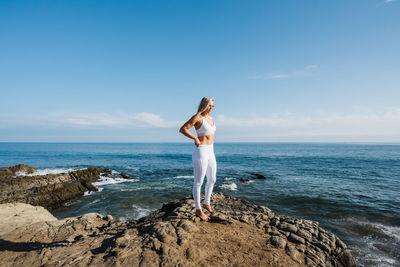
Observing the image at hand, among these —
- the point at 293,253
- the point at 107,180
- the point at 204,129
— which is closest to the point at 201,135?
the point at 204,129

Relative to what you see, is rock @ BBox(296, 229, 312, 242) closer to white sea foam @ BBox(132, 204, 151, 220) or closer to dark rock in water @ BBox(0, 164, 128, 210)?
white sea foam @ BBox(132, 204, 151, 220)

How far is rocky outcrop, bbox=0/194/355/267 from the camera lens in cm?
358

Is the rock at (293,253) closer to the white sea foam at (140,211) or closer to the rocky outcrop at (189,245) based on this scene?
the rocky outcrop at (189,245)

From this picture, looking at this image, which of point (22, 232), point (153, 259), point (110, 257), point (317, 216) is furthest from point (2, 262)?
point (317, 216)

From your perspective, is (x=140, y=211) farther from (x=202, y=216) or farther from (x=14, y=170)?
(x=14, y=170)

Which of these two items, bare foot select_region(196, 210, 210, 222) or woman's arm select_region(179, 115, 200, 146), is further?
bare foot select_region(196, 210, 210, 222)

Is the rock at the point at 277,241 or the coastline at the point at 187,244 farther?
the rock at the point at 277,241

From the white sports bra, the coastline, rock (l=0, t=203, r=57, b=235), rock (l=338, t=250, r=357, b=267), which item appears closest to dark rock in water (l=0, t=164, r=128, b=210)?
rock (l=0, t=203, r=57, b=235)

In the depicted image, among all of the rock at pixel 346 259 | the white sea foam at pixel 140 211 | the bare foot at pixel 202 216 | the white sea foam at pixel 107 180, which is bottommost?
the white sea foam at pixel 107 180

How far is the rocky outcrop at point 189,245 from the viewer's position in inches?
141

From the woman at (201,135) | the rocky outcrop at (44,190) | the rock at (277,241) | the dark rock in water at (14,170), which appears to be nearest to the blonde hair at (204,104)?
the woman at (201,135)

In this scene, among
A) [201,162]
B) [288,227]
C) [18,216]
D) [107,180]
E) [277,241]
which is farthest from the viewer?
[107,180]

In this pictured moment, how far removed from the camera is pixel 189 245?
387 cm

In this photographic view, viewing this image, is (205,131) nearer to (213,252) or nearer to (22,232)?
(213,252)
